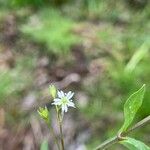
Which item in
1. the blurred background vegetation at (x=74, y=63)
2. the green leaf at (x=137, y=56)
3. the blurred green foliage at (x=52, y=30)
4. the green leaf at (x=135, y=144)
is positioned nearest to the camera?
the green leaf at (x=135, y=144)

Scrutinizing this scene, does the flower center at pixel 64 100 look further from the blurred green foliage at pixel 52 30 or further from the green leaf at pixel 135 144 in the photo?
the blurred green foliage at pixel 52 30

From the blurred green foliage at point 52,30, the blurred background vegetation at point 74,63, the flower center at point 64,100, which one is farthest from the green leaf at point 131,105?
the blurred green foliage at point 52,30

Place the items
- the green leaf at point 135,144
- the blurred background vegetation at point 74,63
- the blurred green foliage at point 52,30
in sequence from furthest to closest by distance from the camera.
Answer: the blurred green foliage at point 52,30 < the blurred background vegetation at point 74,63 < the green leaf at point 135,144

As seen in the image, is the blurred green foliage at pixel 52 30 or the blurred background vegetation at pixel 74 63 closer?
the blurred background vegetation at pixel 74 63

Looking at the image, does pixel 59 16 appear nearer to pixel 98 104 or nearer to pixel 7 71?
pixel 7 71

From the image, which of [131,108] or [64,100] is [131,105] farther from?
A: [64,100]

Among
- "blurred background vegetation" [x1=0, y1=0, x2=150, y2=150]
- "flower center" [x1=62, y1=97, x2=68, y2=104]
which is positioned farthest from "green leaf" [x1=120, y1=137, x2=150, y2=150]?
"blurred background vegetation" [x1=0, y1=0, x2=150, y2=150]

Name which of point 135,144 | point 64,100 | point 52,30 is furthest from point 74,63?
point 135,144

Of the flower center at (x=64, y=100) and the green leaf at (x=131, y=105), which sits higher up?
the green leaf at (x=131, y=105)

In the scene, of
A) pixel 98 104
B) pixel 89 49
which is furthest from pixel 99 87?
pixel 89 49

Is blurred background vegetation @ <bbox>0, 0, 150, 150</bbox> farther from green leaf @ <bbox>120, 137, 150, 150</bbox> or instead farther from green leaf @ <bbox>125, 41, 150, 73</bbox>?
green leaf @ <bbox>120, 137, 150, 150</bbox>
